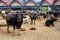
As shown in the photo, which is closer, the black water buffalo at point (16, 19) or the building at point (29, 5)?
the black water buffalo at point (16, 19)

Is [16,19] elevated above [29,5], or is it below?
below

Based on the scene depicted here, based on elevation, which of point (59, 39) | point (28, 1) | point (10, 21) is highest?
point (28, 1)

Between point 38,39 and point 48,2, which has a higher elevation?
point 48,2

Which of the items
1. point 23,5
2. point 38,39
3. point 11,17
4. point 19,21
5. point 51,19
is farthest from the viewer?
point 23,5

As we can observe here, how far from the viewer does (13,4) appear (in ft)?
81.8

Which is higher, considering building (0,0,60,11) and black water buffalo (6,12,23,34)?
building (0,0,60,11)

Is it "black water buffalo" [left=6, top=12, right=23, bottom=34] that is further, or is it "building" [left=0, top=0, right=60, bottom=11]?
"building" [left=0, top=0, right=60, bottom=11]

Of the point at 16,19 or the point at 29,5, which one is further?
the point at 29,5

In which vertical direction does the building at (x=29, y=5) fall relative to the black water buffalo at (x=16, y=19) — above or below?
above

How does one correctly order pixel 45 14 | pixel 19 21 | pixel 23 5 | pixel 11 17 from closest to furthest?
1. pixel 19 21
2. pixel 11 17
3. pixel 45 14
4. pixel 23 5

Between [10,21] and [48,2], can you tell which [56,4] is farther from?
[10,21]

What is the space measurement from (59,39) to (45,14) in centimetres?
1148

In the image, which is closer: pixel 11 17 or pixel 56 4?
pixel 11 17

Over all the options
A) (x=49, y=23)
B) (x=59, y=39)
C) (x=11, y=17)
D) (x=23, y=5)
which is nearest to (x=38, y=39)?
(x=59, y=39)
